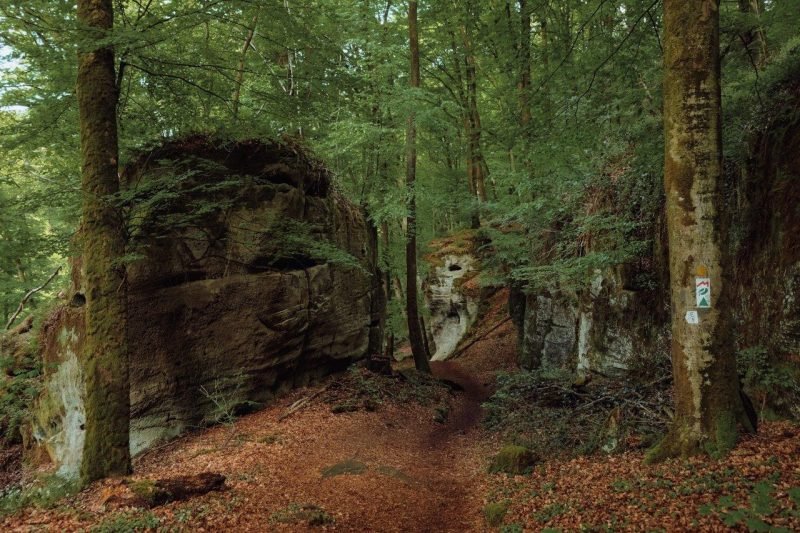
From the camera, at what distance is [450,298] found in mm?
23719

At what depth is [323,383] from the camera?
39.9 feet

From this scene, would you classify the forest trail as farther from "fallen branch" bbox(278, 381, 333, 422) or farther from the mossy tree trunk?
the mossy tree trunk

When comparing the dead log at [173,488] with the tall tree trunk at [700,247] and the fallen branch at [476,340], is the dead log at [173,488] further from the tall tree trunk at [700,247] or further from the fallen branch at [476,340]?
the fallen branch at [476,340]

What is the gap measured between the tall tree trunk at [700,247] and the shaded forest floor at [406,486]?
428 millimetres

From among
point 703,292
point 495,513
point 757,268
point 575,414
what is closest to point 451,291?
point 575,414

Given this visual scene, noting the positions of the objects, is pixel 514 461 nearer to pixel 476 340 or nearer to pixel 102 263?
pixel 102 263

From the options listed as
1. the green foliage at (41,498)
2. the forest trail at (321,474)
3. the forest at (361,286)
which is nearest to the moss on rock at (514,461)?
the forest at (361,286)

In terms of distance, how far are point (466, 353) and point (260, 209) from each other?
45.1ft

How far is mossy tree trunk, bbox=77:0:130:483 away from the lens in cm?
645

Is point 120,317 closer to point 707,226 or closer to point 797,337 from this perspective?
point 707,226

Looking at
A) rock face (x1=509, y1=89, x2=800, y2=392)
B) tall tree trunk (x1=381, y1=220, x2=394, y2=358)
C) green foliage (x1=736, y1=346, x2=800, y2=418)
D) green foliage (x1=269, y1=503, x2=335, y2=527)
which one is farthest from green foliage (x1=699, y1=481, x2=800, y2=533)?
tall tree trunk (x1=381, y1=220, x2=394, y2=358)

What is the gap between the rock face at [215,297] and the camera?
29.3 feet

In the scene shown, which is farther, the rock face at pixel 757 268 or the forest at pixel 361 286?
the rock face at pixel 757 268

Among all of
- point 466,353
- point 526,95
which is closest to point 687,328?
point 526,95
